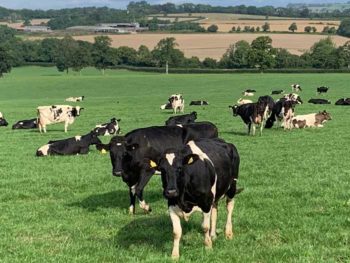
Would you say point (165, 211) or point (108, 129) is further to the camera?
point (108, 129)

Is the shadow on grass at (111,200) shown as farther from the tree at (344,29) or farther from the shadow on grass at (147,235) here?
the tree at (344,29)

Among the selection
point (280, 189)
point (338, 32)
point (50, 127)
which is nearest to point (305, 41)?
point (338, 32)

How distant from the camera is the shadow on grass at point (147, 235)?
9.53m

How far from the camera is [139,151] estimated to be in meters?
12.3

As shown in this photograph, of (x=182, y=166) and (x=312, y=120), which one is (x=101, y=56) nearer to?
(x=312, y=120)

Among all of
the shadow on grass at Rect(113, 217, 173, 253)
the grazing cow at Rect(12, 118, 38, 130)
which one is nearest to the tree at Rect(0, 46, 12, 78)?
the grazing cow at Rect(12, 118, 38, 130)

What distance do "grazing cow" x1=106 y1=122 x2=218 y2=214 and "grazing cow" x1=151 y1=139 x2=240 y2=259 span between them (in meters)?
2.44

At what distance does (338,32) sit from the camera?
18425 cm

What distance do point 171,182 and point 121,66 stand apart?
132 meters

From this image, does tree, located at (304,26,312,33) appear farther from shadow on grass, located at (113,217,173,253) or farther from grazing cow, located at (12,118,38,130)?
shadow on grass, located at (113,217,173,253)

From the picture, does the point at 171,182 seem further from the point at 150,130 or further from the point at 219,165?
the point at 150,130

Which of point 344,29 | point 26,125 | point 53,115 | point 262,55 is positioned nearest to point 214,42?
point 344,29

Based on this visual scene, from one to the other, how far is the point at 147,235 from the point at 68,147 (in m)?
12.7

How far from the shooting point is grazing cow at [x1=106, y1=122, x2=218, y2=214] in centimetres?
1192
